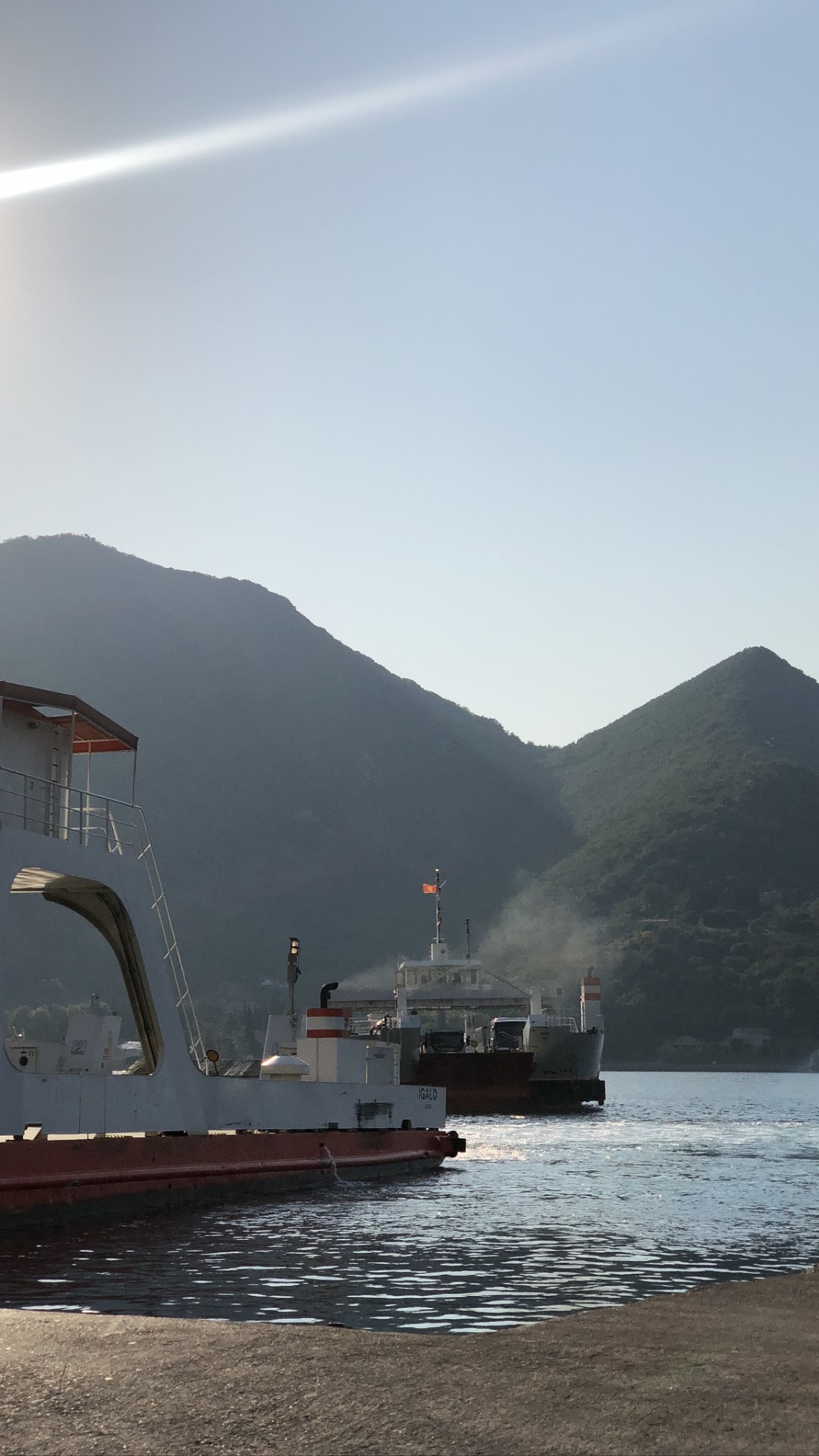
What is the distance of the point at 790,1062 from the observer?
192m

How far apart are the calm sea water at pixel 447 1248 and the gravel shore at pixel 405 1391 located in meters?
4.80

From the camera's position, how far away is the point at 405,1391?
6676mm

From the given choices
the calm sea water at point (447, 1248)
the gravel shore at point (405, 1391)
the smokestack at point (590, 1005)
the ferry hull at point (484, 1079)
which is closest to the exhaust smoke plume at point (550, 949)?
the smokestack at point (590, 1005)

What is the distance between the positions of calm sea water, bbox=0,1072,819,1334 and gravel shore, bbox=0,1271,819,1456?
4797 millimetres

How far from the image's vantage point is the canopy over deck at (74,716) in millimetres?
21594

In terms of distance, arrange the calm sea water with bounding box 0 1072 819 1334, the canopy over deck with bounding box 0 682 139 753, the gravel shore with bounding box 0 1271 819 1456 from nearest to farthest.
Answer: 1. the gravel shore with bounding box 0 1271 819 1456
2. the calm sea water with bounding box 0 1072 819 1334
3. the canopy over deck with bounding box 0 682 139 753

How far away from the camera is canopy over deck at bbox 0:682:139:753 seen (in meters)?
21.6

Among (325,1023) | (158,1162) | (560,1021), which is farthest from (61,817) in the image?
(560,1021)

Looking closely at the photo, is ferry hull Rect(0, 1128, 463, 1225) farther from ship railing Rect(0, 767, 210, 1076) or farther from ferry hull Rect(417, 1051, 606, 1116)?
ferry hull Rect(417, 1051, 606, 1116)

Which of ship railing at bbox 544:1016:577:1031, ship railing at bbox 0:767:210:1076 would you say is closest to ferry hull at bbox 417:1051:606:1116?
ship railing at bbox 544:1016:577:1031

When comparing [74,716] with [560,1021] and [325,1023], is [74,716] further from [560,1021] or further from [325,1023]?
[560,1021]

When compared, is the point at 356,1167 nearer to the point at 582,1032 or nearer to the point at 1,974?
the point at 1,974

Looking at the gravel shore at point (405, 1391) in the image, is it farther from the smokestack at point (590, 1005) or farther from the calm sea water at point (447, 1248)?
the smokestack at point (590, 1005)

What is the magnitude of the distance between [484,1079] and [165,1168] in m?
51.7
